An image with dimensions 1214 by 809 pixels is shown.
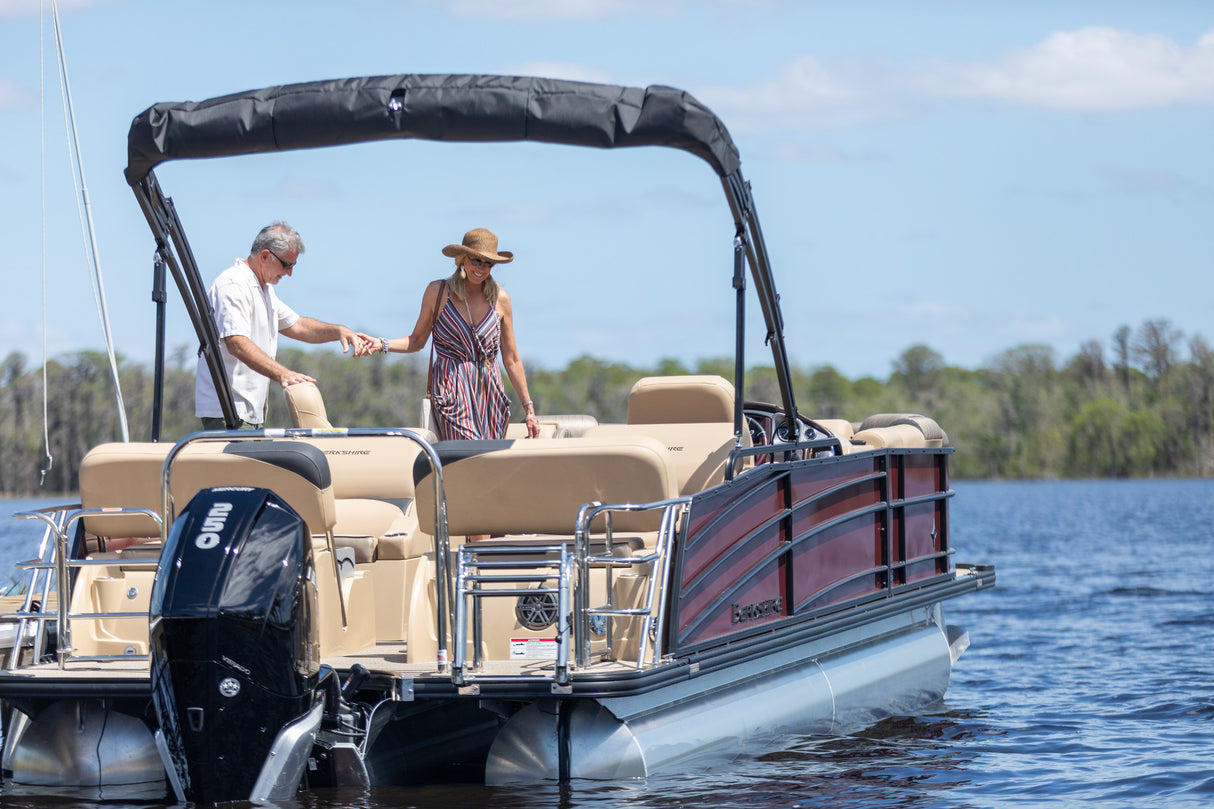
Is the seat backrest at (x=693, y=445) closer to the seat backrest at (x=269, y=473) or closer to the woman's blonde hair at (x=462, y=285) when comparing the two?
the woman's blonde hair at (x=462, y=285)

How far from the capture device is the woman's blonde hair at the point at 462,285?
7355mm

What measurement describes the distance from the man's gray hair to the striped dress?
0.92 metres

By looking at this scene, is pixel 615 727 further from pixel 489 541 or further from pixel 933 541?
pixel 933 541

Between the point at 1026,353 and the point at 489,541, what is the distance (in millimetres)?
108772

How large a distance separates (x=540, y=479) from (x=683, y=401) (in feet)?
9.29

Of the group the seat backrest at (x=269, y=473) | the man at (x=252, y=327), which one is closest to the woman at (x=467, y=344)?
the man at (x=252, y=327)

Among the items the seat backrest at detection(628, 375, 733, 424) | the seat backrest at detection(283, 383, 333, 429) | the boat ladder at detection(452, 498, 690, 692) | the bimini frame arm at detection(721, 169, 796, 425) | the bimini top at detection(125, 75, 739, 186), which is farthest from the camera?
the seat backrest at detection(628, 375, 733, 424)

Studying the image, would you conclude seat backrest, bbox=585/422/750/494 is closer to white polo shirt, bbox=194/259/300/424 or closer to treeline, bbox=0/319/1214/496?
white polo shirt, bbox=194/259/300/424

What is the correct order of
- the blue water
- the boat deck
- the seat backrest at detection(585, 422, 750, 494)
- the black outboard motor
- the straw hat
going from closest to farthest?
the black outboard motor, the boat deck, the blue water, the straw hat, the seat backrest at detection(585, 422, 750, 494)

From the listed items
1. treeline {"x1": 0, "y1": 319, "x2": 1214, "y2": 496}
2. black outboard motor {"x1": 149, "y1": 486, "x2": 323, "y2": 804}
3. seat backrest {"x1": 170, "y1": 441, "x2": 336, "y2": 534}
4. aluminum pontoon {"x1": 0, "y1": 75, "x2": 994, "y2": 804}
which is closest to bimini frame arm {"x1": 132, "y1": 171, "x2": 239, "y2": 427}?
aluminum pontoon {"x1": 0, "y1": 75, "x2": 994, "y2": 804}

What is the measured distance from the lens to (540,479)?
611 centimetres

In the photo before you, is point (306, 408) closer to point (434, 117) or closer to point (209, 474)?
point (209, 474)

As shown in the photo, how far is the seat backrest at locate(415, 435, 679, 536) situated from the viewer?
19.9 feet

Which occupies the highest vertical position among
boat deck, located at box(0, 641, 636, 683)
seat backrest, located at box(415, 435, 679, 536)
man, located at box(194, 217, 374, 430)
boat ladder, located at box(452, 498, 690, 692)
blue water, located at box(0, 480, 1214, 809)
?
man, located at box(194, 217, 374, 430)
